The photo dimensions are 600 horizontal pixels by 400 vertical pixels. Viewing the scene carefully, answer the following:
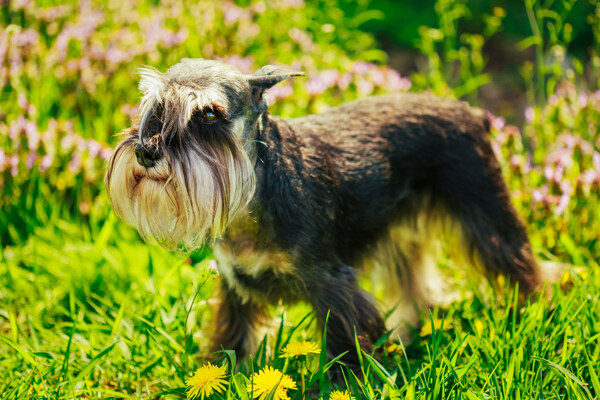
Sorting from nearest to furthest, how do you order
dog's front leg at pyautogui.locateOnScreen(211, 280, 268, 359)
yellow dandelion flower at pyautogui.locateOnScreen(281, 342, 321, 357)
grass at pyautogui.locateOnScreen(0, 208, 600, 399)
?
yellow dandelion flower at pyautogui.locateOnScreen(281, 342, 321, 357), grass at pyautogui.locateOnScreen(0, 208, 600, 399), dog's front leg at pyautogui.locateOnScreen(211, 280, 268, 359)

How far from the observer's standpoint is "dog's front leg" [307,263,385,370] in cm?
254

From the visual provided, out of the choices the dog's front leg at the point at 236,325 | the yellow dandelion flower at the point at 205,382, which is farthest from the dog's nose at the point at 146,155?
the dog's front leg at the point at 236,325

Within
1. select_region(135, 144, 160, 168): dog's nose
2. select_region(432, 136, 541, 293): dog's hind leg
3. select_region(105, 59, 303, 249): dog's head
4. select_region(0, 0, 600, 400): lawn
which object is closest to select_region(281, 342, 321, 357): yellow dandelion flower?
select_region(0, 0, 600, 400): lawn

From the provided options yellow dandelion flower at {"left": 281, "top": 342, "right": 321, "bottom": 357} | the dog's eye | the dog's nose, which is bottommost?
yellow dandelion flower at {"left": 281, "top": 342, "right": 321, "bottom": 357}

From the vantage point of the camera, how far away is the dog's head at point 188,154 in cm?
207

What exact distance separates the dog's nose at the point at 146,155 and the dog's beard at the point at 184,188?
2 cm

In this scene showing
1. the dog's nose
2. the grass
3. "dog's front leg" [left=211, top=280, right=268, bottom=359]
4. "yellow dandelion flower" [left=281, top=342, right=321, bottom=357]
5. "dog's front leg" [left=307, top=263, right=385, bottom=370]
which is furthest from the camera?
"dog's front leg" [left=211, top=280, right=268, bottom=359]

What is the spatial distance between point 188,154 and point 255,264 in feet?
2.04

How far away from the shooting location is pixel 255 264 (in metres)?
2.47

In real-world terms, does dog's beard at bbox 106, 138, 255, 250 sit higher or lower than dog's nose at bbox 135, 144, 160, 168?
lower

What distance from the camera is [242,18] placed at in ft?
17.7

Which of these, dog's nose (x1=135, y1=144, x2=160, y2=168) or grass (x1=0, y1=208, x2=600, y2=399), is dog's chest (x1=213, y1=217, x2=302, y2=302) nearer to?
grass (x1=0, y1=208, x2=600, y2=399)

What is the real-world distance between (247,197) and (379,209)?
2.82 feet

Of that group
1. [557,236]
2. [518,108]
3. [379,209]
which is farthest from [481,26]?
[379,209]
